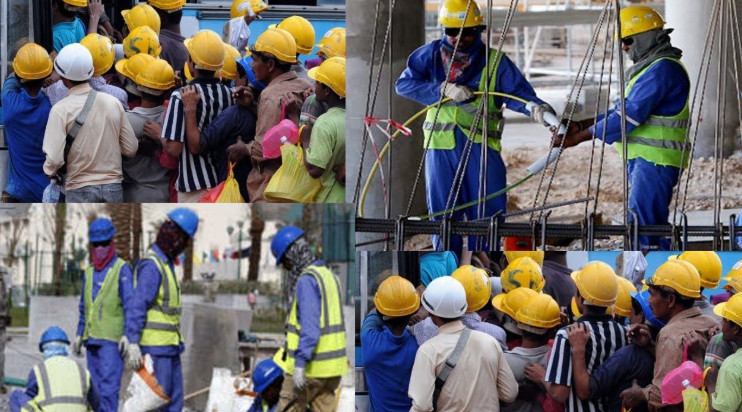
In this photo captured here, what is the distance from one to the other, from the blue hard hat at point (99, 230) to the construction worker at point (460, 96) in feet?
9.35

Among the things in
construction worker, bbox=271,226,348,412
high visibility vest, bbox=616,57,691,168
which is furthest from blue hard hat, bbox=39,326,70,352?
high visibility vest, bbox=616,57,691,168

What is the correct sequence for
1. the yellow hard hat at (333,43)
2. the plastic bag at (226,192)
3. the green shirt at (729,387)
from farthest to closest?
the yellow hard hat at (333,43) < the plastic bag at (226,192) < the green shirt at (729,387)

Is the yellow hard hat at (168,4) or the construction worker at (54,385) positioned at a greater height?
the yellow hard hat at (168,4)

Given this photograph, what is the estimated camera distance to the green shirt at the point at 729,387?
849 cm

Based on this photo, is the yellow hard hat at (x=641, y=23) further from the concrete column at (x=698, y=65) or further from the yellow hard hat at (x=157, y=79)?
the concrete column at (x=698, y=65)

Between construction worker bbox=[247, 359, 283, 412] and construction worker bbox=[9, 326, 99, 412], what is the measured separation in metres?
0.80

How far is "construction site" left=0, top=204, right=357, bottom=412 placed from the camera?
8.56 meters

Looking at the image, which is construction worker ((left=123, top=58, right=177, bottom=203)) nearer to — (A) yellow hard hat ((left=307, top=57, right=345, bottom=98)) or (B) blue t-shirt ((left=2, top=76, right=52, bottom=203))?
(B) blue t-shirt ((left=2, top=76, right=52, bottom=203))

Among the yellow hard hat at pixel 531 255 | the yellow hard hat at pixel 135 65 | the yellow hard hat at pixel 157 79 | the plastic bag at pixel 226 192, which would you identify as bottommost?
the yellow hard hat at pixel 531 255

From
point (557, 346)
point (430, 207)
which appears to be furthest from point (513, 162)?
point (557, 346)

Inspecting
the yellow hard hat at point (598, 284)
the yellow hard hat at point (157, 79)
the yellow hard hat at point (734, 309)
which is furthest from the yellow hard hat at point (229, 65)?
the yellow hard hat at point (734, 309)

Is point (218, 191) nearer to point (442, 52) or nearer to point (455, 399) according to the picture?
point (442, 52)

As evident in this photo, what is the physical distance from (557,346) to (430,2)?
2312 centimetres

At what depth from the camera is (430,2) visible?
3148 cm
